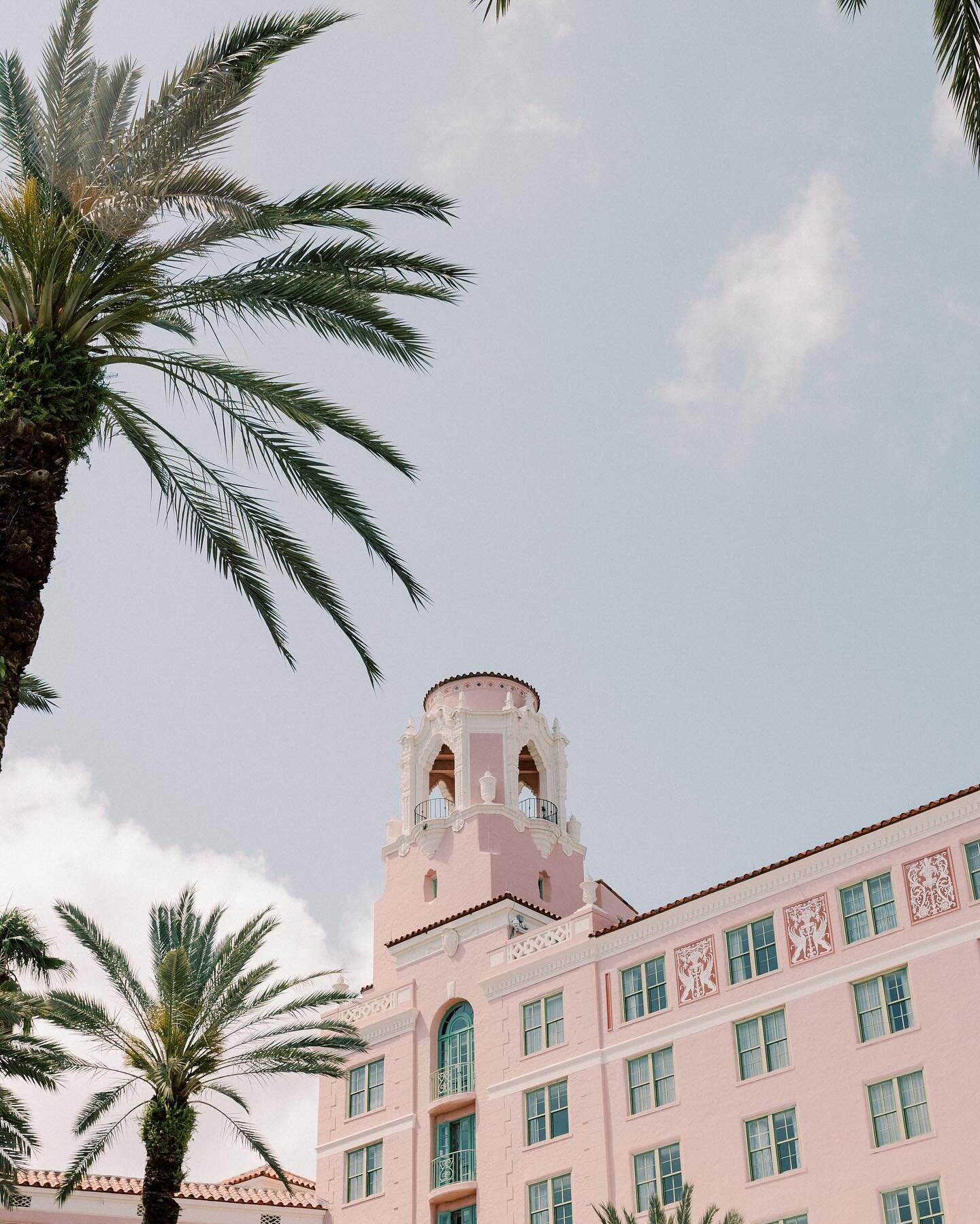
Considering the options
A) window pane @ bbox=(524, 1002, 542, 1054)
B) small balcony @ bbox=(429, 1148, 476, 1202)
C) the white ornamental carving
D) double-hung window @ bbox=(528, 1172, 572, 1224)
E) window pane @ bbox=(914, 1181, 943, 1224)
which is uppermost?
the white ornamental carving

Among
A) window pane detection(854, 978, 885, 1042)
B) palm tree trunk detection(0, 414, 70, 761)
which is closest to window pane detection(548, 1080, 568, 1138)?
window pane detection(854, 978, 885, 1042)

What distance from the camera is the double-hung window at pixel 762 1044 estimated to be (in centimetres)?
3291

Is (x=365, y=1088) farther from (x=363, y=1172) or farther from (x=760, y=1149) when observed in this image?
(x=760, y=1149)

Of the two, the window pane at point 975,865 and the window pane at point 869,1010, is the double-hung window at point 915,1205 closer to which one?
the window pane at point 869,1010

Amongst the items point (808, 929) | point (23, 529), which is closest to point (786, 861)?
point (808, 929)

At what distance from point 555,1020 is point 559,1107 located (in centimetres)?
229

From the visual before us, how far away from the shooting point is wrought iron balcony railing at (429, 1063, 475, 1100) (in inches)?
1528

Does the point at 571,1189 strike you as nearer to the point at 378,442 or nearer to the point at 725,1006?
the point at 725,1006

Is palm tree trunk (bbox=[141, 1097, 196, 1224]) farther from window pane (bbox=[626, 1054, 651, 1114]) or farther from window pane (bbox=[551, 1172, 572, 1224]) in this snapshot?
window pane (bbox=[626, 1054, 651, 1114])

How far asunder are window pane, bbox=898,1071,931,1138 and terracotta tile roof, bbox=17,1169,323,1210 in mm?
17827

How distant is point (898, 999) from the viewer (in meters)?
31.4

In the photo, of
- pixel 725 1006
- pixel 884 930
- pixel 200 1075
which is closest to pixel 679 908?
pixel 725 1006

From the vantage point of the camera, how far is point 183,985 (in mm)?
29562

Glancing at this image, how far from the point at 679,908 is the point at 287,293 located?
24.1 metres
